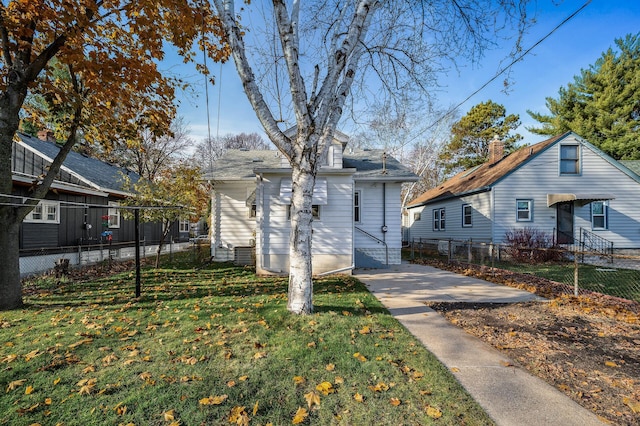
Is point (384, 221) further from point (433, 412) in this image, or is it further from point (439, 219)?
point (439, 219)

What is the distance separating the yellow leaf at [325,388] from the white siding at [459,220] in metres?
15.1

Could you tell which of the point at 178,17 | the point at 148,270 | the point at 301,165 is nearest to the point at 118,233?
the point at 148,270

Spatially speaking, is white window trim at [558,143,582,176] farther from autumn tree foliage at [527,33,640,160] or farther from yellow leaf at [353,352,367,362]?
yellow leaf at [353,352,367,362]

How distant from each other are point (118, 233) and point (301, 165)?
1538cm

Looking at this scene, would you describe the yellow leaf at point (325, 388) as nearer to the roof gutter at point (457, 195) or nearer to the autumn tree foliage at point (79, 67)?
the autumn tree foliage at point (79, 67)

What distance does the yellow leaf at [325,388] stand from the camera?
2.96 meters

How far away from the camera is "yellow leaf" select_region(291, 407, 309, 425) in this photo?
2510 mm

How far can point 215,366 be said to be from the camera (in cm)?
346

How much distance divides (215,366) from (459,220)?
17.9 meters

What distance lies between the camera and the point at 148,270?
10.8m

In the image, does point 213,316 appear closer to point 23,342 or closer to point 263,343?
point 263,343

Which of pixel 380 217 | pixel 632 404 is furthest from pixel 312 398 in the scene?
pixel 380 217

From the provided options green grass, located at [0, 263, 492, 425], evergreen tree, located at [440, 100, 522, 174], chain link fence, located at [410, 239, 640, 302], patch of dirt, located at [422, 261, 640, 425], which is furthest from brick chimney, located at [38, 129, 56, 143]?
evergreen tree, located at [440, 100, 522, 174]

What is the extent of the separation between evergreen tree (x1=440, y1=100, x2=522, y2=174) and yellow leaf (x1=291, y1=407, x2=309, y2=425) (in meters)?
32.6
